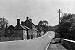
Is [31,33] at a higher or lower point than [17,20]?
lower

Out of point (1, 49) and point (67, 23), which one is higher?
point (67, 23)

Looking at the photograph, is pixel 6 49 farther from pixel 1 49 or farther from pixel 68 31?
pixel 68 31

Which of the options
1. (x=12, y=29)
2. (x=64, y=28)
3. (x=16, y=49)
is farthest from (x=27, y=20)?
(x=16, y=49)

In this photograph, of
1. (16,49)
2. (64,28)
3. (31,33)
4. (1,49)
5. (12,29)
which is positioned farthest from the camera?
(31,33)

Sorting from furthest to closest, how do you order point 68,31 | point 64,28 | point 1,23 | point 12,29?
point 1,23 → point 12,29 → point 64,28 → point 68,31

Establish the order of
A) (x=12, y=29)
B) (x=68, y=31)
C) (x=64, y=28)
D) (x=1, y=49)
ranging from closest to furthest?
(x=1, y=49), (x=68, y=31), (x=64, y=28), (x=12, y=29)

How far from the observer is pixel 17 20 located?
268ft

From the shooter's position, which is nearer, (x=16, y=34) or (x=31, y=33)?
(x=16, y=34)

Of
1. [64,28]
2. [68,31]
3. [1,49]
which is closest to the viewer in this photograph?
[1,49]

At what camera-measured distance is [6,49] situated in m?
19.2

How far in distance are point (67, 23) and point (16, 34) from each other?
39.8 m

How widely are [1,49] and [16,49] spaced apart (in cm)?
247

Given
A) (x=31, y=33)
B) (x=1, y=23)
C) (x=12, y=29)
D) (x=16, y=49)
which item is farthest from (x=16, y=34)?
(x=16, y=49)

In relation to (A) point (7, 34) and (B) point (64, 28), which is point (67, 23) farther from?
(A) point (7, 34)
